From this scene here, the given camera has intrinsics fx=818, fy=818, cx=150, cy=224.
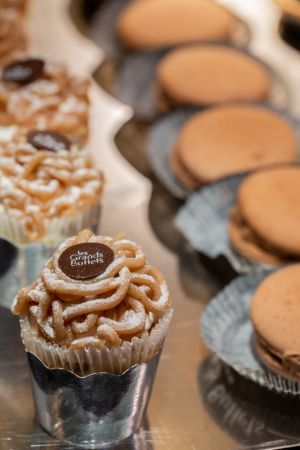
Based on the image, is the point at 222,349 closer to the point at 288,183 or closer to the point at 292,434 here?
the point at 292,434

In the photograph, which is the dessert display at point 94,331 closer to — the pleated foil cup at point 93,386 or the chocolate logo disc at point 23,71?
the pleated foil cup at point 93,386

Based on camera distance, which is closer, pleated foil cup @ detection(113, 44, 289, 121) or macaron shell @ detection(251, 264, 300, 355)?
macaron shell @ detection(251, 264, 300, 355)

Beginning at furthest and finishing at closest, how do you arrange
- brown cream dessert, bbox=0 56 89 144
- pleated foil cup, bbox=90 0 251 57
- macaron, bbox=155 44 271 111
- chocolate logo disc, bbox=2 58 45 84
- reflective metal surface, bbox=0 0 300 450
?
1. pleated foil cup, bbox=90 0 251 57
2. macaron, bbox=155 44 271 111
3. chocolate logo disc, bbox=2 58 45 84
4. brown cream dessert, bbox=0 56 89 144
5. reflective metal surface, bbox=0 0 300 450

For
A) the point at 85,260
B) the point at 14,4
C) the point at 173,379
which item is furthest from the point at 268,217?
the point at 14,4

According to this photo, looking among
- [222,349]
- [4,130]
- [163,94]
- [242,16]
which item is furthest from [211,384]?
[242,16]

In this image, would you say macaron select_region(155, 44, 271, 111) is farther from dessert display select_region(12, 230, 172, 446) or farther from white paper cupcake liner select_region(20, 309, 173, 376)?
white paper cupcake liner select_region(20, 309, 173, 376)

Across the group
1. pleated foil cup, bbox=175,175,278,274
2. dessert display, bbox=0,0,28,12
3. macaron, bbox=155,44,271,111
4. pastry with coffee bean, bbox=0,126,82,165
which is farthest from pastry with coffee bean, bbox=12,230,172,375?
dessert display, bbox=0,0,28,12

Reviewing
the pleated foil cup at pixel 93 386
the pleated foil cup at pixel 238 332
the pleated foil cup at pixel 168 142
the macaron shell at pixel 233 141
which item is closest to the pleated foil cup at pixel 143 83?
the pleated foil cup at pixel 168 142
